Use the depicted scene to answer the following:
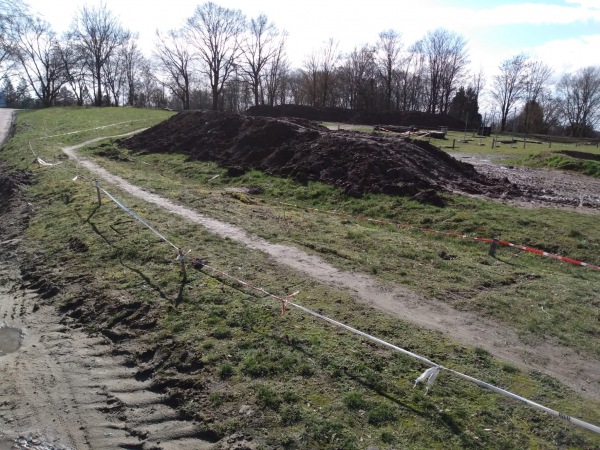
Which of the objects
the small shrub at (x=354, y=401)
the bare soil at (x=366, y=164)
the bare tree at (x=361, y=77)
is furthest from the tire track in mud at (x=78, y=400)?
the bare tree at (x=361, y=77)

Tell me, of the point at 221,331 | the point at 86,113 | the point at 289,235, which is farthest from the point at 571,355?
the point at 86,113

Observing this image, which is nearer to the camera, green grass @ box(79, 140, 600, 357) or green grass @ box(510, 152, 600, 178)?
green grass @ box(79, 140, 600, 357)

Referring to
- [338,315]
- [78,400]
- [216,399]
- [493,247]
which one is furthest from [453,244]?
[78,400]

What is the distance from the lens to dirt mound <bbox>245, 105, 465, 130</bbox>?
60.0m

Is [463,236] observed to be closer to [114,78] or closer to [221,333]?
[221,333]

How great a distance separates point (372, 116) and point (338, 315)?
5743 cm

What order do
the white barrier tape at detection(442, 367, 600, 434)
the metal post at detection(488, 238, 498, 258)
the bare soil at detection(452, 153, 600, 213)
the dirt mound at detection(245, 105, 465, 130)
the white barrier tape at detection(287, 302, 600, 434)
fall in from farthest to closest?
the dirt mound at detection(245, 105, 465, 130) → the bare soil at detection(452, 153, 600, 213) → the metal post at detection(488, 238, 498, 258) → the white barrier tape at detection(287, 302, 600, 434) → the white barrier tape at detection(442, 367, 600, 434)

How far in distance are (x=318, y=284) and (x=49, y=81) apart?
3182 inches

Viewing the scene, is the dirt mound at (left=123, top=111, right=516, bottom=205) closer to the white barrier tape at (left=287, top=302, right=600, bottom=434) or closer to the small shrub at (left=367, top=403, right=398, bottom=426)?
the white barrier tape at (left=287, top=302, right=600, bottom=434)

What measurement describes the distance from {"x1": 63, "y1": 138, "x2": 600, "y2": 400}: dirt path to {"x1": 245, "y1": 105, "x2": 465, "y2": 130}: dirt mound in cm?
5215

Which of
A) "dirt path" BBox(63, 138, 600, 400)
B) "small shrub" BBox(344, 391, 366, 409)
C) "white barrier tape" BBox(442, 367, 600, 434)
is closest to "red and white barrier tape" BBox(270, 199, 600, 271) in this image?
"dirt path" BBox(63, 138, 600, 400)

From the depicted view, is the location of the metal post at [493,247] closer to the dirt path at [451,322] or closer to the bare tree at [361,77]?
the dirt path at [451,322]

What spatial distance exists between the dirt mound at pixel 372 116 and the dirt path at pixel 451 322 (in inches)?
2053

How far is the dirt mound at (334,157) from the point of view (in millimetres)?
16812
